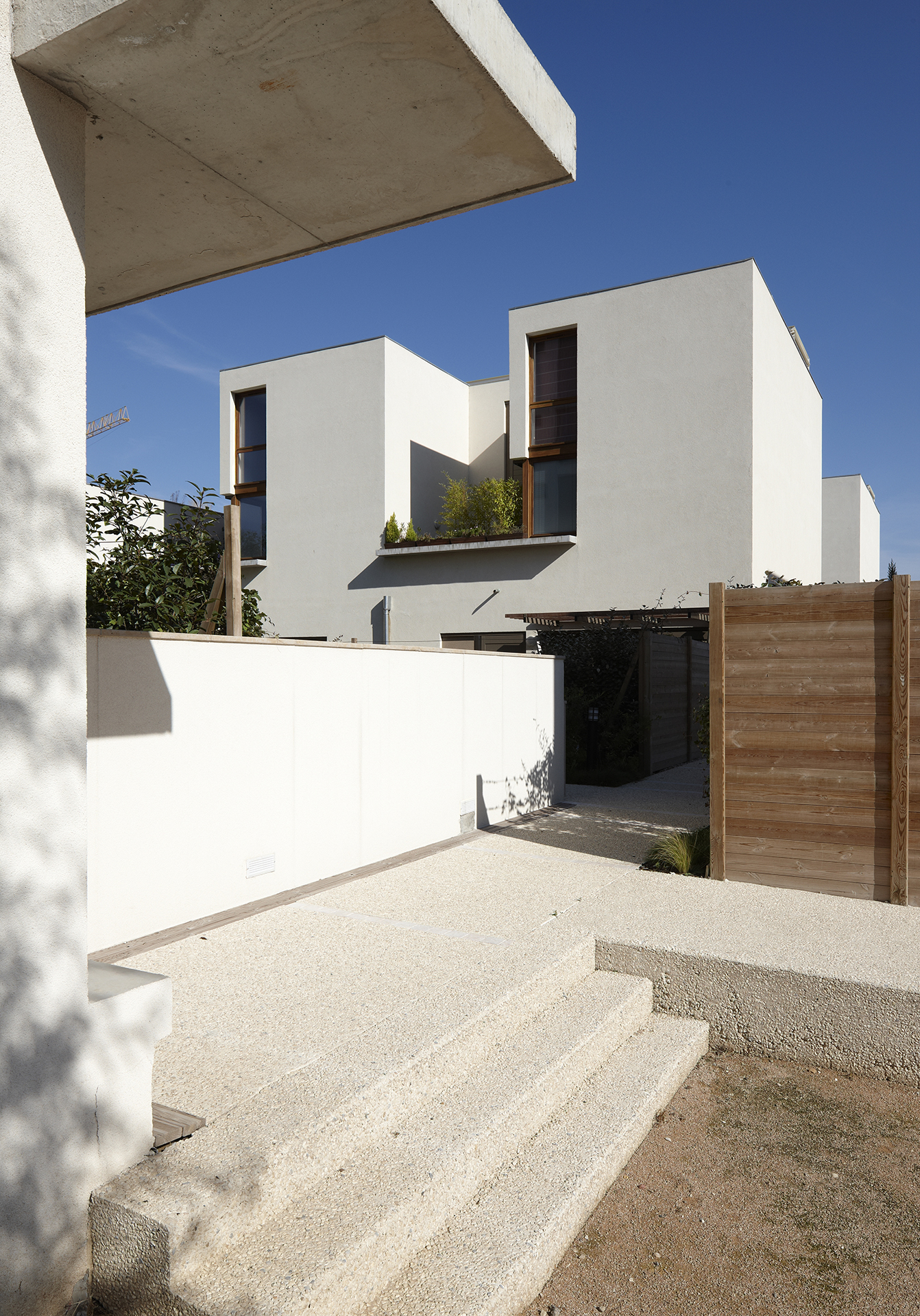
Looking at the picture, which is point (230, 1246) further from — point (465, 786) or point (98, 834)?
point (465, 786)

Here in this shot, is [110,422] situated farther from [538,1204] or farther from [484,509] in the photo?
[538,1204]

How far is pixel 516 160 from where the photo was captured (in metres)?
2.73

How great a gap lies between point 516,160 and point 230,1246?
3.31 meters

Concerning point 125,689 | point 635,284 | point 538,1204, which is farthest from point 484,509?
point 538,1204

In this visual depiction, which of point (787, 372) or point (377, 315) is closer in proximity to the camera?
point (787, 372)

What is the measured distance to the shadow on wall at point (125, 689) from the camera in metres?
4.21

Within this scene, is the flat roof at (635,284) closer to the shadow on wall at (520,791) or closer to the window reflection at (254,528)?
the window reflection at (254,528)

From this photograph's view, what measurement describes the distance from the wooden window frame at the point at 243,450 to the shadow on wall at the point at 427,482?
12.4ft

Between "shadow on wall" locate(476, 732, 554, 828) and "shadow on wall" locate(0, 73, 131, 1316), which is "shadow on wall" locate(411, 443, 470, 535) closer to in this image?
"shadow on wall" locate(476, 732, 554, 828)

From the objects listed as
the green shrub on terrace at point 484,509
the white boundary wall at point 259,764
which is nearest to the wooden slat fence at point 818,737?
the white boundary wall at point 259,764

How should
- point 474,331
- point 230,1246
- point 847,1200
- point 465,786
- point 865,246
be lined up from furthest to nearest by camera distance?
point 474,331
point 865,246
point 465,786
point 847,1200
point 230,1246

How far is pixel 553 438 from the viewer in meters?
17.6

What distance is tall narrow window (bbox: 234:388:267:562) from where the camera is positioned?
21.0 meters

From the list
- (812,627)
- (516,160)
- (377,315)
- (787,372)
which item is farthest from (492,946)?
(377,315)
